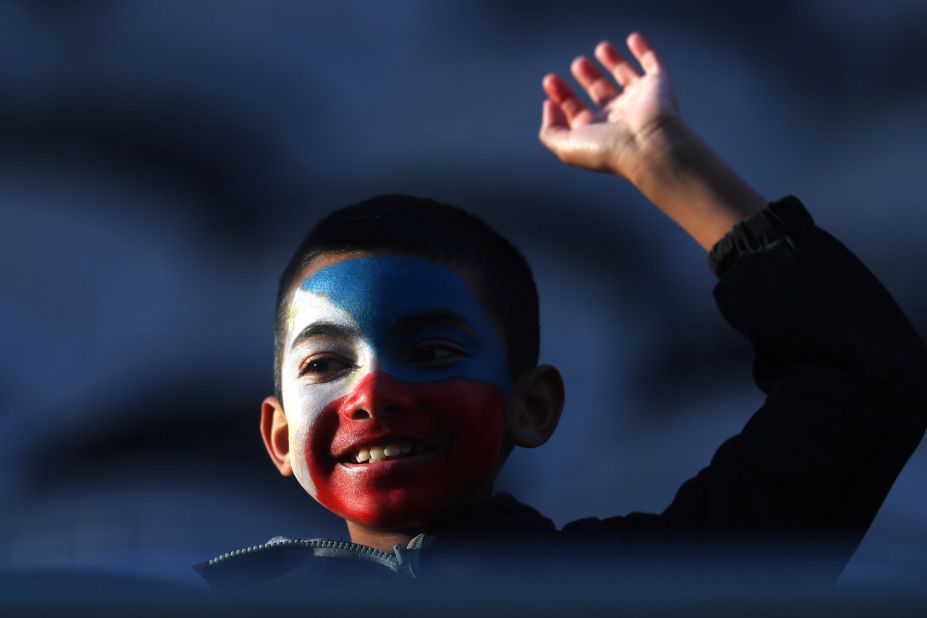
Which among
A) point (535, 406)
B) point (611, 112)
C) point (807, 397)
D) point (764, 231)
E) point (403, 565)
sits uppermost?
point (611, 112)

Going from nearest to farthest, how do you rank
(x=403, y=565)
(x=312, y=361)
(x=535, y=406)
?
(x=403, y=565)
(x=312, y=361)
(x=535, y=406)

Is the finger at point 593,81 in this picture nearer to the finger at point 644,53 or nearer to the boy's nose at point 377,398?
the finger at point 644,53

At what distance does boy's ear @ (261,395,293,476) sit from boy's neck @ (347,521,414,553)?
0.53 feet

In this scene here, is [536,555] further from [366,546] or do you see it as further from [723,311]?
[723,311]

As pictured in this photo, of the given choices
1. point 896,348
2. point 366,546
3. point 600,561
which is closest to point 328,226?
point 366,546

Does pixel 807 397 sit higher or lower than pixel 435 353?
lower

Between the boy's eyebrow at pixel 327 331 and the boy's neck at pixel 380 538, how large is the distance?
0.22 meters

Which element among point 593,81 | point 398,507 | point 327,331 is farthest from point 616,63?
point 398,507

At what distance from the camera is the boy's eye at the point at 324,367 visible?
1466 millimetres

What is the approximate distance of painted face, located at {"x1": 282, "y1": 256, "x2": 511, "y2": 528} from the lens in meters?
1.42

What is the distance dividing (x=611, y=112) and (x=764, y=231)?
34 centimetres

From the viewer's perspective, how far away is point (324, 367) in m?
1.49

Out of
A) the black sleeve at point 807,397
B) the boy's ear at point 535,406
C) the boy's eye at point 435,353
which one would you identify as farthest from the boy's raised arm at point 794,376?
the boy's eye at point 435,353

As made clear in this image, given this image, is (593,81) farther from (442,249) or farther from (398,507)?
(398,507)
